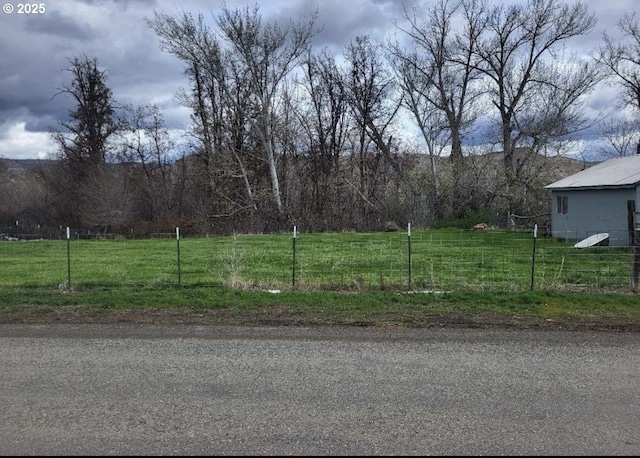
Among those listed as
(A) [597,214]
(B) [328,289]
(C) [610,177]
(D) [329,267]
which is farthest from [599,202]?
(B) [328,289]

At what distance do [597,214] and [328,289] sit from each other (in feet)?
61.0

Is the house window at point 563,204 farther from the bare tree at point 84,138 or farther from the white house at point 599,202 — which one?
the bare tree at point 84,138

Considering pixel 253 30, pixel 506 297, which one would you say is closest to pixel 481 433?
pixel 506 297

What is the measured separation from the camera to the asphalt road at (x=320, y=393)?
142 inches

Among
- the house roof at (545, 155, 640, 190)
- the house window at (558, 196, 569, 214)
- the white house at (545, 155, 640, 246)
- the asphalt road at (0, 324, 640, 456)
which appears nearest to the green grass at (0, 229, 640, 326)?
the asphalt road at (0, 324, 640, 456)

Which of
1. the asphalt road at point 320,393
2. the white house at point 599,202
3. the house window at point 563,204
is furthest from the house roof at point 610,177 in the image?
the asphalt road at point 320,393

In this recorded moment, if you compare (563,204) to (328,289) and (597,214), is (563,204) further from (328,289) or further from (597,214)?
(328,289)

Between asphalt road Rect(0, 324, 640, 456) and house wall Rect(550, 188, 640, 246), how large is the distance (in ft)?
55.6

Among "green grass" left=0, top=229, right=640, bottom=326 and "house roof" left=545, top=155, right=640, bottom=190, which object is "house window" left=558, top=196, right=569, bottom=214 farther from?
"green grass" left=0, top=229, right=640, bottom=326

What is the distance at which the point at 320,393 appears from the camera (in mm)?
4531

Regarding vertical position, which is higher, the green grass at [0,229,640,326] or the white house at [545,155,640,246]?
the white house at [545,155,640,246]

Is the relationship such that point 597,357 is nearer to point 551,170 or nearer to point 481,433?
point 481,433

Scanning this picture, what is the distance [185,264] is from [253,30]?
24.8m

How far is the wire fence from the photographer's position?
10.6m
